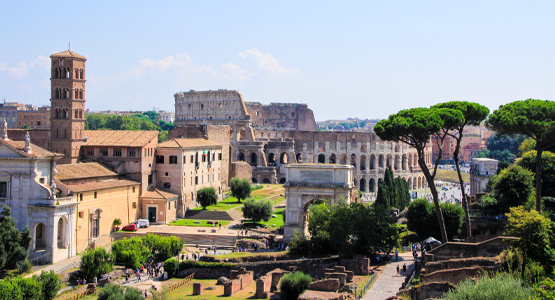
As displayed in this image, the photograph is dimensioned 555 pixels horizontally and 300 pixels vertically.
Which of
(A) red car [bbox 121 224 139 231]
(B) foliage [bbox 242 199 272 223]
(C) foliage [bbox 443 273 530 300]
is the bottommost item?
(A) red car [bbox 121 224 139 231]

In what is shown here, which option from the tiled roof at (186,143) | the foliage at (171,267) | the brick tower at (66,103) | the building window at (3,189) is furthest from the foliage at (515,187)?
the brick tower at (66,103)

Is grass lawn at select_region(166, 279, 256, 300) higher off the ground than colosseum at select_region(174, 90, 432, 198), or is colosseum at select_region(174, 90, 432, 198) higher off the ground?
colosseum at select_region(174, 90, 432, 198)

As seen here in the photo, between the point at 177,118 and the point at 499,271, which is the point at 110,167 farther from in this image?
the point at 177,118

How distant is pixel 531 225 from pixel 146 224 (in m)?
30.7

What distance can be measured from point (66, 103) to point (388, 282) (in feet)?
113

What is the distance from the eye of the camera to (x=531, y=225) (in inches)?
1046

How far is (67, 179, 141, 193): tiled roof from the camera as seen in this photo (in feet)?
140

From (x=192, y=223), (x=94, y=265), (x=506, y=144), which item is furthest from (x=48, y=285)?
(x=506, y=144)

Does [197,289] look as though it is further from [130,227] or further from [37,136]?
[37,136]

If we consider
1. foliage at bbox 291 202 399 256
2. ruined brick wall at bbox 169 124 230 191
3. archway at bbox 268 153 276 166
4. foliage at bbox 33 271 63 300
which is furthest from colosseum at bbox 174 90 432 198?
foliage at bbox 33 271 63 300

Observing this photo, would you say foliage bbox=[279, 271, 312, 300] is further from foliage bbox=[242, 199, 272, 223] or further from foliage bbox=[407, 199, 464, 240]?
foliage bbox=[242, 199, 272, 223]

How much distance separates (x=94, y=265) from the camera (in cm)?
3472

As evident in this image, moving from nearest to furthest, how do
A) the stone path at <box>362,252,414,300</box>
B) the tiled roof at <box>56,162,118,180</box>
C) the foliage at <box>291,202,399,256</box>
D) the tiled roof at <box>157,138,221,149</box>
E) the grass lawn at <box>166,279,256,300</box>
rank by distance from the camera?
the stone path at <box>362,252,414,300</box>
the grass lawn at <box>166,279,256,300</box>
the foliage at <box>291,202,399,256</box>
the tiled roof at <box>56,162,118,180</box>
the tiled roof at <box>157,138,221,149</box>

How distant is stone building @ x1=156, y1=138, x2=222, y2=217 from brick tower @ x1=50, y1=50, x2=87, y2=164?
7514 millimetres
